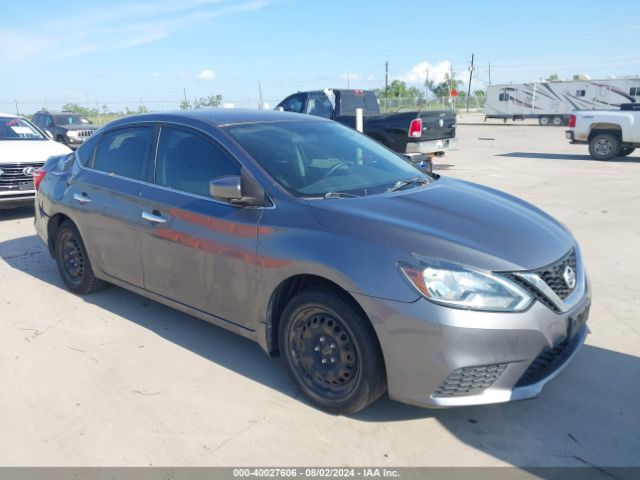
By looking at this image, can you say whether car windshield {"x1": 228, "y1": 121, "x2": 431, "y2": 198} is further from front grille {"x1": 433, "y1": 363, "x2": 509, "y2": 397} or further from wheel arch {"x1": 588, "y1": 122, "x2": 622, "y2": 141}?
wheel arch {"x1": 588, "y1": 122, "x2": 622, "y2": 141}

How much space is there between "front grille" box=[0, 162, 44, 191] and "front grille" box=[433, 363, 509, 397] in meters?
7.81

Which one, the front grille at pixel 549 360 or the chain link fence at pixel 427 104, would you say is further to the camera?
the chain link fence at pixel 427 104

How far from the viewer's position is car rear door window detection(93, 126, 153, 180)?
14.0 feet

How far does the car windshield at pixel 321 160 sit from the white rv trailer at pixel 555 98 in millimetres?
33145

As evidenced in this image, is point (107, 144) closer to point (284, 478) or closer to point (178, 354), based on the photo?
point (178, 354)

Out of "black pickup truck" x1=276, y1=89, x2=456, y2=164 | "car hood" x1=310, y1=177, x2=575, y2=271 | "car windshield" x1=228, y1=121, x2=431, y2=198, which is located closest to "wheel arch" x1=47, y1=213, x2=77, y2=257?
"car windshield" x1=228, y1=121, x2=431, y2=198

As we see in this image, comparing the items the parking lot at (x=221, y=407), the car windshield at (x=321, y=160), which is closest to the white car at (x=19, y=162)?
the parking lot at (x=221, y=407)

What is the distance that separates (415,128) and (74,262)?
818cm

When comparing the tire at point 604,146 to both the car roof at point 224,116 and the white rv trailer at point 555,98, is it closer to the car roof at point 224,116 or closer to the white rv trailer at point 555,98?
the car roof at point 224,116

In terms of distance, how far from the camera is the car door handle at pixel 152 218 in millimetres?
3904

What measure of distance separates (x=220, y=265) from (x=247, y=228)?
36cm

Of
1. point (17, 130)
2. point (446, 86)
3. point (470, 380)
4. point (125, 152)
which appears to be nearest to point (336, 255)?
point (470, 380)

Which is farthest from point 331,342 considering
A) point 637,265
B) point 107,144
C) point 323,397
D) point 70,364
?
point 637,265

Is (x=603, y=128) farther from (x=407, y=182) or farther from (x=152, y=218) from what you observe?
(x=152, y=218)
